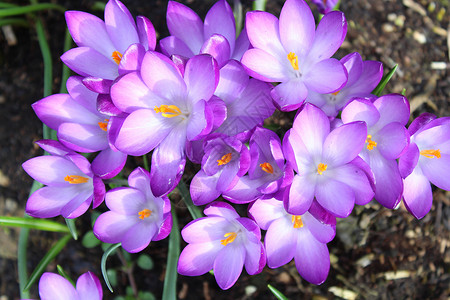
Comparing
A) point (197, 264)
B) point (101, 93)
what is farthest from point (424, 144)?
point (101, 93)

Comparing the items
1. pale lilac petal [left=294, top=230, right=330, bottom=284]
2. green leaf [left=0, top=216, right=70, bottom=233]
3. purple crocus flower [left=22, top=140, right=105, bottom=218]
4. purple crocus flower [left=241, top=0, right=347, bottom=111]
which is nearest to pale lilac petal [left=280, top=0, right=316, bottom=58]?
purple crocus flower [left=241, top=0, right=347, bottom=111]

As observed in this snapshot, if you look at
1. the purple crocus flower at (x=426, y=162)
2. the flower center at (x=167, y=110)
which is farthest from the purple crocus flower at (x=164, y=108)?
the purple crocus flower at (x=426, y=162)

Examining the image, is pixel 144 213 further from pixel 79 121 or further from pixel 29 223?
pixel 29 223

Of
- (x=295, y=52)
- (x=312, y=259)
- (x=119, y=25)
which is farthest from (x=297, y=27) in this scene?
(x=312, y=259)

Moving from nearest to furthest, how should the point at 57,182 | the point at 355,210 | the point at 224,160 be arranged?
the point at 224,160, the point at 57,182, the point at 355,210

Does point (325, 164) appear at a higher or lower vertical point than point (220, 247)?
higher

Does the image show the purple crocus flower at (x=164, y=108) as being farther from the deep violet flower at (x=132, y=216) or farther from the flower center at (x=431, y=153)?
the flower center at (x=431, y=153)
